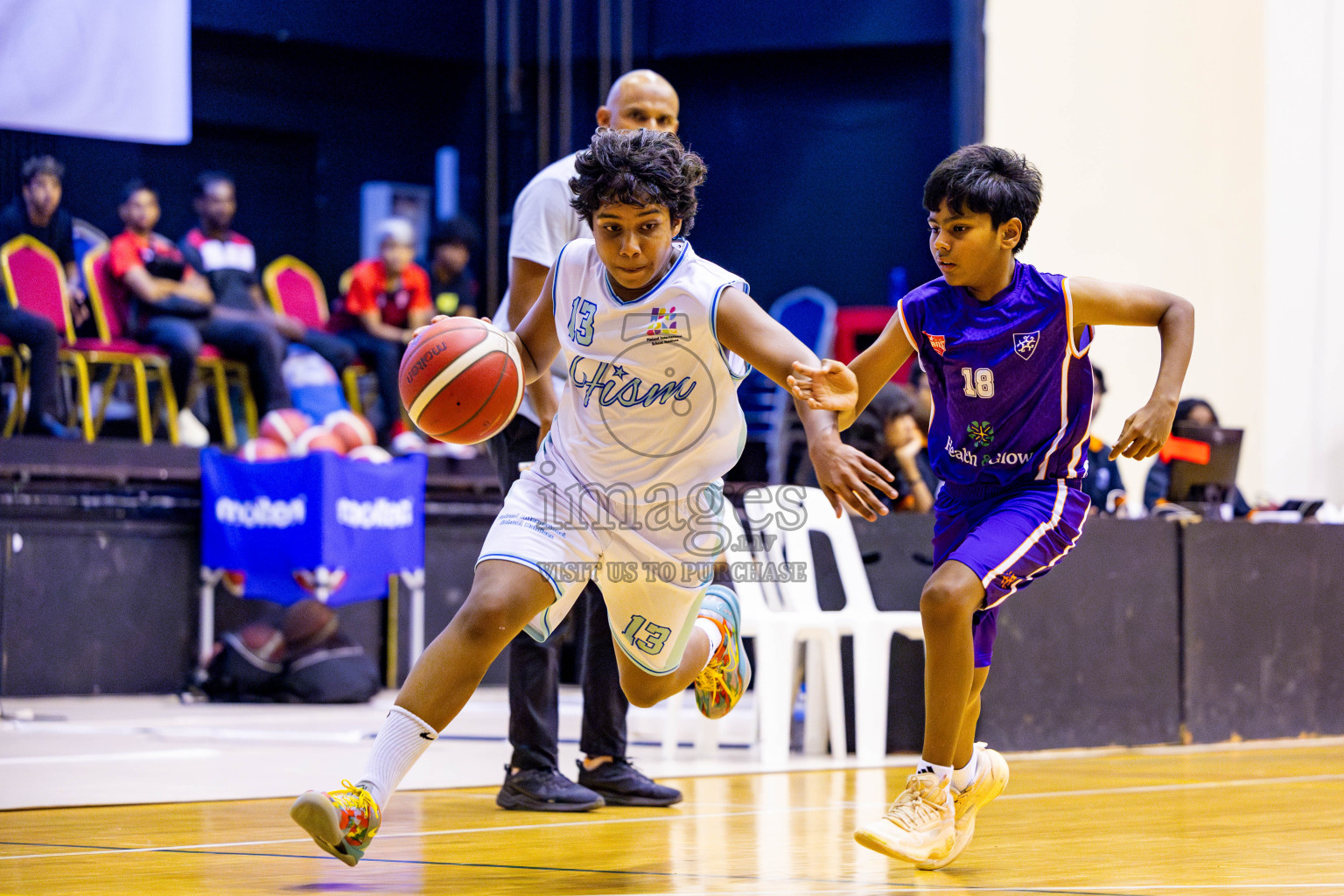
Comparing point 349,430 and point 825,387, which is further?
point 349,430

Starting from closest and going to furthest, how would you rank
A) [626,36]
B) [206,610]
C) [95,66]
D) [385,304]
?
[95,66], [206,610], [385,304], [626,36]

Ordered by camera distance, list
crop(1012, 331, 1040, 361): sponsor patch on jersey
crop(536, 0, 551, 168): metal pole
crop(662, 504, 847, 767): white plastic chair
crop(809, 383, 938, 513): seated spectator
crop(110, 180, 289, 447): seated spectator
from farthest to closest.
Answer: crop(536, 0, 551, 168): metal pole → crop(110, 180, 289, 447): seated spectator → crop(809, 383, 938, 513): seated spectator → crop(662, 504, 847, 767): white plastic chair → crop(1012, 331, 1040, 361): sponsor patch on jersey

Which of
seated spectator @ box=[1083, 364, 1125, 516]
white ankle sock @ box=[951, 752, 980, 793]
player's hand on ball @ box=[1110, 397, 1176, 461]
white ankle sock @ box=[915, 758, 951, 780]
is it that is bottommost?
white ankle sock @ box=[951, 752, 980, 793]

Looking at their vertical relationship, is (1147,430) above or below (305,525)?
above

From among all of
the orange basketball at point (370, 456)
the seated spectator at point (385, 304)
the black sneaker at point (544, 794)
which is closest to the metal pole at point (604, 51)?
the seated spectator at point (385, 304)

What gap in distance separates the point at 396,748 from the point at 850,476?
3.38ft

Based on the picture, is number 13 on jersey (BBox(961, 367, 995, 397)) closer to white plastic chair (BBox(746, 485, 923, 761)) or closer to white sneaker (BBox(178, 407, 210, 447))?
white plastic chair (BBox(746, 485, 923, 761))

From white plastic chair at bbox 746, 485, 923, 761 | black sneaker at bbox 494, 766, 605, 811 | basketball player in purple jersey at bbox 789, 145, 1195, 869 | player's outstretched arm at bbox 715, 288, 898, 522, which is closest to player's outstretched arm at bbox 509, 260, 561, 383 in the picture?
player's outstretched arm at bbox 715, 288, 898, 522

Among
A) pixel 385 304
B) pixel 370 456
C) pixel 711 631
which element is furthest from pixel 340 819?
pixel 385 304

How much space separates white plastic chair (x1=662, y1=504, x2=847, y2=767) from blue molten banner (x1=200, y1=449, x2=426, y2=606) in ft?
9.51

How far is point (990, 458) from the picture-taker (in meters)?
3.77

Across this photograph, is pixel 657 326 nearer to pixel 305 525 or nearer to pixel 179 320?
pixel 305 525

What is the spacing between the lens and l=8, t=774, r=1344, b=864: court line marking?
143 inches

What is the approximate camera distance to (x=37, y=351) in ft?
30.4
